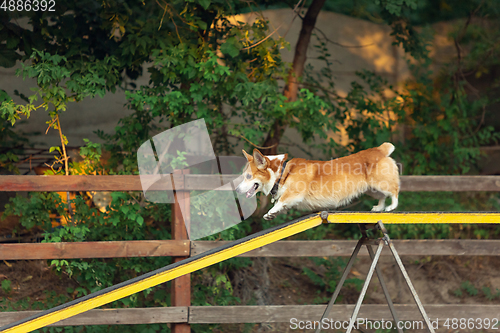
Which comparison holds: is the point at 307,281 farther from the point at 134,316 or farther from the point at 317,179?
the point at 317,179

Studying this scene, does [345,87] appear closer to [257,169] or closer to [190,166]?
[190,166]

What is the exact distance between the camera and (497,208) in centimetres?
523

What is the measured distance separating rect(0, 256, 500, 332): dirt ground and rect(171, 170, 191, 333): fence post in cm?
79

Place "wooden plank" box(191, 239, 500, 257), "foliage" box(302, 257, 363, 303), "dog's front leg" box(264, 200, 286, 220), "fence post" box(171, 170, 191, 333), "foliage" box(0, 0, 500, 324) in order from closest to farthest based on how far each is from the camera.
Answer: "dog's front leg" box(264, 200, 286, 220) → "fence post" box(171, 170, 191, 333) → "wooden plank" box(191, 239, 500, 257) → "foliage" box(0, 0, 500, 324) → "foliage" box(302, 257, 363, 303)

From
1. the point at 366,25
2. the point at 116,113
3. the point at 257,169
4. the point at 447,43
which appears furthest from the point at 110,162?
the point at 447,43

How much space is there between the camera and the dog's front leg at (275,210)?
2.24 metres

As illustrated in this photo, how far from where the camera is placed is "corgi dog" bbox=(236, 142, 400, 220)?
228 cm

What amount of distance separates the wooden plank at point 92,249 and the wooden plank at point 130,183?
40 centimetres

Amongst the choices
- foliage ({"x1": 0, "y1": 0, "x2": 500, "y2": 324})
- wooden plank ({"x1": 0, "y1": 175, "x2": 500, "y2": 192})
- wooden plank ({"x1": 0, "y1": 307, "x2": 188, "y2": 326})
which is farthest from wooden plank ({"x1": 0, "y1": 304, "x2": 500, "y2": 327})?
wooden plank ({"x1": 0, "y1": 175, "x2": 500, "y2": 192})

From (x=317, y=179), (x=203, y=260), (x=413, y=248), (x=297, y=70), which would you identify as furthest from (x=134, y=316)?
(x=297, y=70)

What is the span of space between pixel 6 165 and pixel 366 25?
5.24m

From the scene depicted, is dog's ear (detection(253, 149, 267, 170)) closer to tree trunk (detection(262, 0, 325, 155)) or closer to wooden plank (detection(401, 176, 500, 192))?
wooden plank (detection(401, 176, 500, 192))

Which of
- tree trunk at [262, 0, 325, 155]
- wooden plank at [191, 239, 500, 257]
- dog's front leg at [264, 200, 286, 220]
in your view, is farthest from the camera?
tree trunk at [262, 0, 325, 155]

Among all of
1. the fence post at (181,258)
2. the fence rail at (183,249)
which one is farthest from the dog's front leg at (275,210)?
the fence post at (181,258)
